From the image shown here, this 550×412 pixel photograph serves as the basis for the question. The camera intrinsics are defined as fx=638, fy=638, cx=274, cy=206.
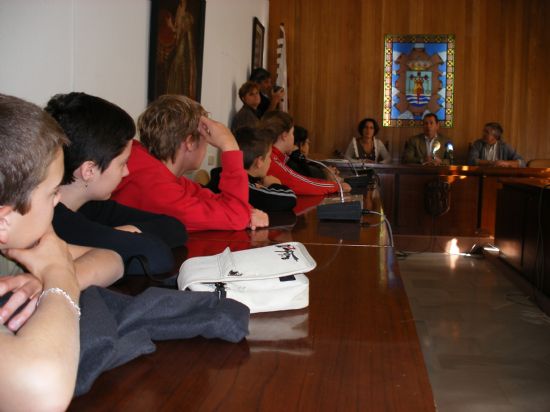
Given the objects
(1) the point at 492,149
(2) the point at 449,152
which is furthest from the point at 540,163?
(2) the point at 449,152

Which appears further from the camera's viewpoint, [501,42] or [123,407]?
[501,42]

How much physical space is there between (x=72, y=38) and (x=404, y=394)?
77.5 inches

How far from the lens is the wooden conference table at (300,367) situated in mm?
767

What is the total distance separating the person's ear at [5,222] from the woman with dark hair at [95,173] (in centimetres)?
49

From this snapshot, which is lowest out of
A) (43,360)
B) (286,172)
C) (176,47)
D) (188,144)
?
(43,360)

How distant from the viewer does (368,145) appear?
764 centimetres

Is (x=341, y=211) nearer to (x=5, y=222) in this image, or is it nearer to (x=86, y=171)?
(x=86, y=171)

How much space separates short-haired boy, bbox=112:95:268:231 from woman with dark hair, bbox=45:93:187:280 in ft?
1.50

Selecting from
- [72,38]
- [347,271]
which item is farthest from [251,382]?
[72,38]

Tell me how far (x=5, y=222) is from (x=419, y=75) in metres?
7.55

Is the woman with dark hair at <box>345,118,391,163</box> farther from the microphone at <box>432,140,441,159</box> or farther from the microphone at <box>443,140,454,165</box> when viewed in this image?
the microphone at <box>443,140,454,165</box>

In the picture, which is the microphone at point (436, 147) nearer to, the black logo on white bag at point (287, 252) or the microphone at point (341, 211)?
the microphone at point (341, 211)

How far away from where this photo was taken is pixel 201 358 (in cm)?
91

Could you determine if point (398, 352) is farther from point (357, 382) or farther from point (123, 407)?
point (123, 407)
